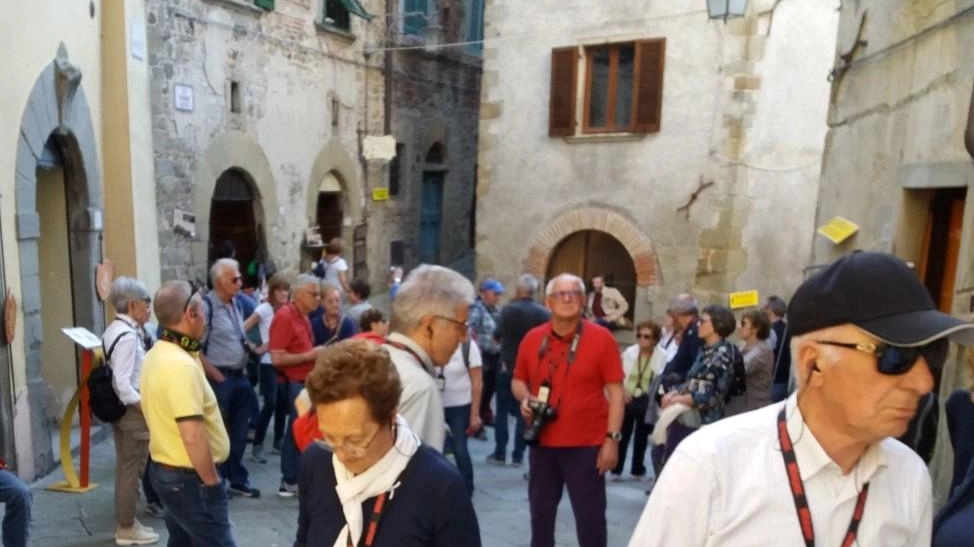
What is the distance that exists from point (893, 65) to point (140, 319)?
5321 millimetres

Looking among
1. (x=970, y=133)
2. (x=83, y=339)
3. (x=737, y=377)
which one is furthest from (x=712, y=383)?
(x=83, y=339)

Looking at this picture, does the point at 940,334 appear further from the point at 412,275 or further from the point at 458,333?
the point at 412,275

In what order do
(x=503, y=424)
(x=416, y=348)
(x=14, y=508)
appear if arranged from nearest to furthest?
(x=416, y=348)
(x=14, y=508)
(x=503, y=424)

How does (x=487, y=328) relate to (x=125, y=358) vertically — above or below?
below

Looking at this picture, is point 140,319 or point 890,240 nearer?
point 140,319

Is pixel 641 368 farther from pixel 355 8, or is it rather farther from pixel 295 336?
pixel 355 8

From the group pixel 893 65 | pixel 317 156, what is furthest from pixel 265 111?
pixel 893 65

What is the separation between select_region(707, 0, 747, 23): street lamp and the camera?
9.40 meters

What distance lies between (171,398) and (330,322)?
9.18 feet

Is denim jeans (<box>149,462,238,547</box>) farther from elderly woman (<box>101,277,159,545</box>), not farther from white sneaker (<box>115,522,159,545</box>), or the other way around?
white sneaker (<box>115,522,159,545</box>)

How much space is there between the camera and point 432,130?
Result: 591 inches

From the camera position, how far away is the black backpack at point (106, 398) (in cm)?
461

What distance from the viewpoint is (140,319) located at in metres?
4.87

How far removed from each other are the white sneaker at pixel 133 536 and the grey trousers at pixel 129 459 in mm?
34
